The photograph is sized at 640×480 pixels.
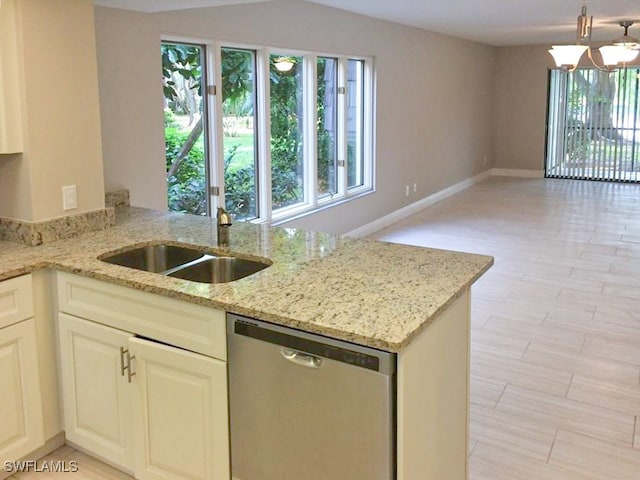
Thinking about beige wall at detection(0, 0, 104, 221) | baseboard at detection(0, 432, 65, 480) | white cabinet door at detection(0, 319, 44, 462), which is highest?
beige wall at detection(0, 0, 104, 221)

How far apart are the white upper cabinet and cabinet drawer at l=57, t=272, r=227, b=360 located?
0.61m

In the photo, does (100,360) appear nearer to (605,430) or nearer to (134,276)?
(134,276)

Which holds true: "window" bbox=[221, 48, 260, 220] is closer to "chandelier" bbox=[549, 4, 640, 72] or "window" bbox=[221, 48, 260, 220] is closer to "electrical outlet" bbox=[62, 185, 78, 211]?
"electrical outlet" bbox=[62, 185, 78, 211]

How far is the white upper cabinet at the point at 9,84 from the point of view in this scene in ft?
8.41

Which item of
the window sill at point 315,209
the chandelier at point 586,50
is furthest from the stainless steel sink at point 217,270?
the chandelier at point 586,50

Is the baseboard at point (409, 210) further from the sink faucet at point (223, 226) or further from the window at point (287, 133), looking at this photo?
the sink faucet at point (223, 226)

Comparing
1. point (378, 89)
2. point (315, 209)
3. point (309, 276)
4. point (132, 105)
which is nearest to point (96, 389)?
point (309, 276)

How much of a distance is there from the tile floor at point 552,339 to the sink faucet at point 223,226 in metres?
1.41

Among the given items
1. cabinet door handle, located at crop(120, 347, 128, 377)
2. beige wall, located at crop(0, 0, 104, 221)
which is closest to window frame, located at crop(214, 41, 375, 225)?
beige wall, located at crop(0, 0, 104, 221)

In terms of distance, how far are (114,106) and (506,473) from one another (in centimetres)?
284

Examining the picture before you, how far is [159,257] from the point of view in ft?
9.41

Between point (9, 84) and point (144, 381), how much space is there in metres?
1.34

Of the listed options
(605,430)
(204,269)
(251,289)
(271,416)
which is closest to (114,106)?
(204,269)

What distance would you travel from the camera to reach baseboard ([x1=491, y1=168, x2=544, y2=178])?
444 inches
